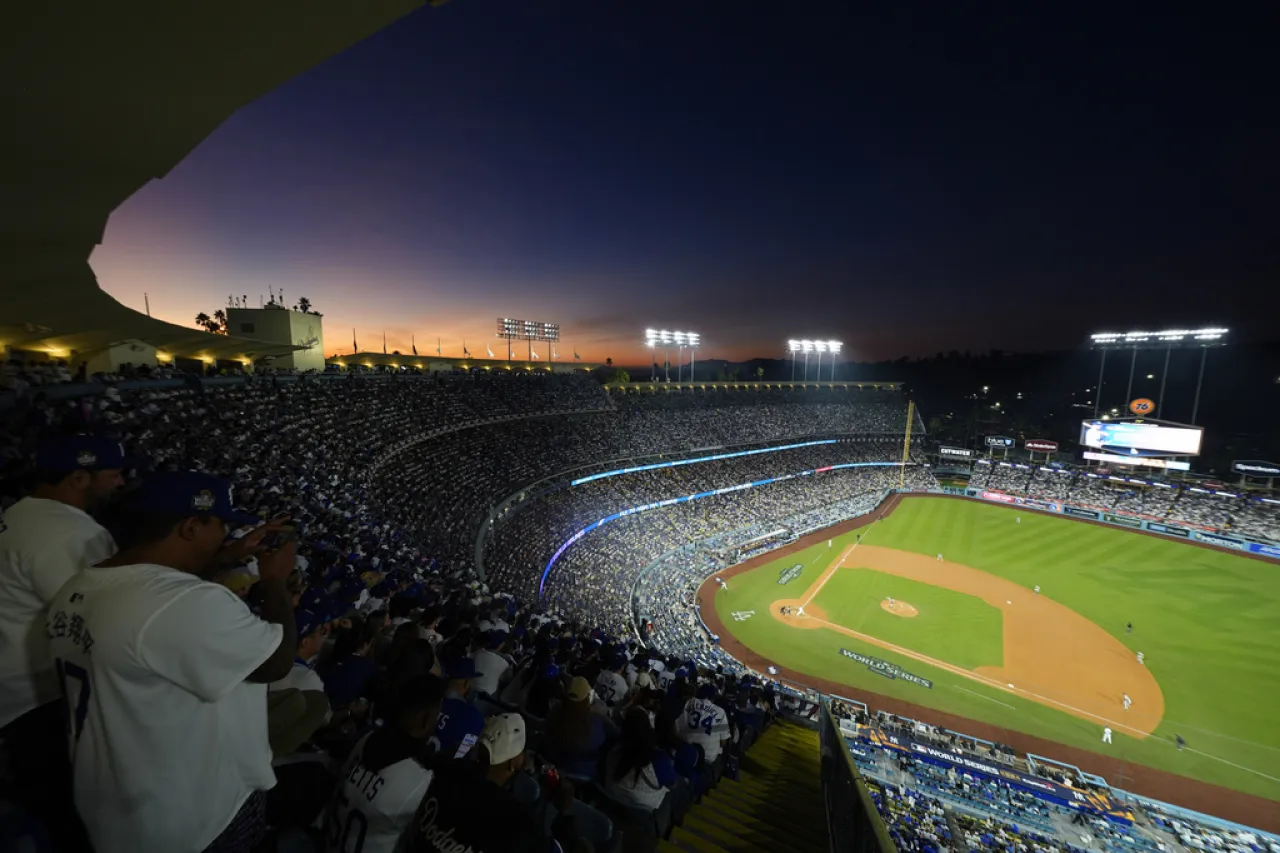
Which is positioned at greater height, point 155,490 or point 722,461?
point 155,490

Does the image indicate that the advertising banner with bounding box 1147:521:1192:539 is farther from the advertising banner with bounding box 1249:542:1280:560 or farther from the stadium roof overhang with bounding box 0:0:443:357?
the stadium roof overhang with bounding box 0:0:443:357

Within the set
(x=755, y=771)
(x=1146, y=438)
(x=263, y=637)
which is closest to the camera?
(x=263, y=637)

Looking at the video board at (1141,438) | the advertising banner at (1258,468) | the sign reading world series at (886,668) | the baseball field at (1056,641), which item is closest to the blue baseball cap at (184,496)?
the baseball field at (1056,641)

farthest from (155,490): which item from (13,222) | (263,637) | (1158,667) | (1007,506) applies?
(1007,506)

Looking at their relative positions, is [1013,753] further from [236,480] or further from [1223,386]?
[1223,386]

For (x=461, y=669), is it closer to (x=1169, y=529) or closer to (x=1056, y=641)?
(x=1056, y=641)

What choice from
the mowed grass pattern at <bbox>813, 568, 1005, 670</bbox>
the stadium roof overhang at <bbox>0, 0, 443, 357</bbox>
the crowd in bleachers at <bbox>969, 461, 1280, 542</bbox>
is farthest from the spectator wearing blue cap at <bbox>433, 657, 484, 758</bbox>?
the crowd in bleachers at <bbox>969, 461, 1280, 542</bbox>

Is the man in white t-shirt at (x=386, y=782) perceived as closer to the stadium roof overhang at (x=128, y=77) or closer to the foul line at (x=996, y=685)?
the stadium roof overhang at (x=128, y=77)
